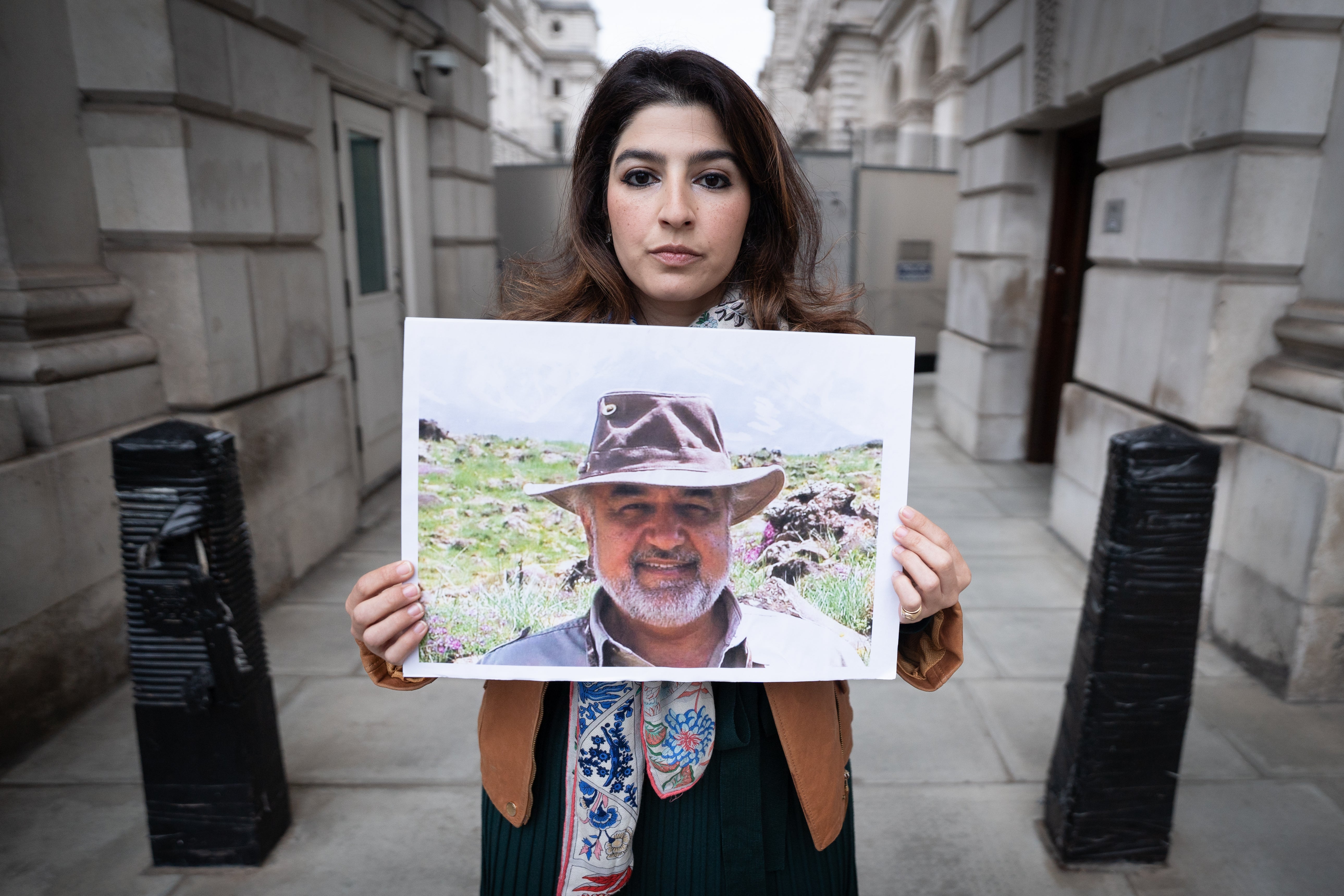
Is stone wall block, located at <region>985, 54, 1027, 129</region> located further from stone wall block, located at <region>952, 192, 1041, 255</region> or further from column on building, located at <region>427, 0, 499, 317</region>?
column on building, located at <region>427, 0, 499, 317</region>

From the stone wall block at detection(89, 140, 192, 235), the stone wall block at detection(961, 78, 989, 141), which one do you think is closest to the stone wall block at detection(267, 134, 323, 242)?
the stone wall block at detection(89, 140, 192, 235)

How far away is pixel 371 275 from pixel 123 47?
9.48 ft

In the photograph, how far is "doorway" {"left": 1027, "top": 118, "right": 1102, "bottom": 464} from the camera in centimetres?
657

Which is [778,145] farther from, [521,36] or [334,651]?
[521,36]

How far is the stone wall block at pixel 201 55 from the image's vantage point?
11.4ft

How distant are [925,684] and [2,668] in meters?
3.22

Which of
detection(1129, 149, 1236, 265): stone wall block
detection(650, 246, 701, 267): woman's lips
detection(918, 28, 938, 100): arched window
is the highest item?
detection(918, 28, 938, 100): arched window

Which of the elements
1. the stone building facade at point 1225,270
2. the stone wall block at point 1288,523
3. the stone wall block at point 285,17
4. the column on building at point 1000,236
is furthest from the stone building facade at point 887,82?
the stone wall block at point 1288,523

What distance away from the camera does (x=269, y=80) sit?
4207 millimetres

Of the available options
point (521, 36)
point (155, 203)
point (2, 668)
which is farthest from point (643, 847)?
point (521, 36)

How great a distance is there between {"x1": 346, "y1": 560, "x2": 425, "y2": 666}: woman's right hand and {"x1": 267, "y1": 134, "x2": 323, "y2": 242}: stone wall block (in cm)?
381

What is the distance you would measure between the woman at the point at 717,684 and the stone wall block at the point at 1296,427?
9.11ft

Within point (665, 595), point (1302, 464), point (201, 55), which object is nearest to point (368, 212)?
point (201, 55)

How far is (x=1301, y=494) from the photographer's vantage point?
10.8 feet
